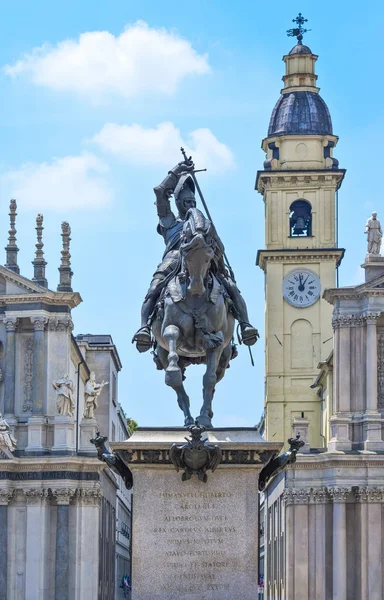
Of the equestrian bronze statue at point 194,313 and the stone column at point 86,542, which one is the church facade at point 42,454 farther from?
the equestrian bronze statue at point 194,313

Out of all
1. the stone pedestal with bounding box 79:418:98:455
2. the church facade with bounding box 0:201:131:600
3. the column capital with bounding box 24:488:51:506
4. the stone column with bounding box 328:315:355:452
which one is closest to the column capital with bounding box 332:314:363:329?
the stone column with bounding box 328:315:355:452

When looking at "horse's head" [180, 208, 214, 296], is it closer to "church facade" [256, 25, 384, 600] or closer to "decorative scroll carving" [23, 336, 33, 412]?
"church facade" [256, 25, 384, 600]

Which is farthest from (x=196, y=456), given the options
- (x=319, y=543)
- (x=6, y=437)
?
(x=319, y=543)

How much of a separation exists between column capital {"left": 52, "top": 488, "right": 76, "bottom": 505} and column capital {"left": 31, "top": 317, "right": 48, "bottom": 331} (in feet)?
22.6

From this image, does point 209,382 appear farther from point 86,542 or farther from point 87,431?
point 87,431

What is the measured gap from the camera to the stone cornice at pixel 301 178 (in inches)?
3755

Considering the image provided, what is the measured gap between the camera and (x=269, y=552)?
3750 inches

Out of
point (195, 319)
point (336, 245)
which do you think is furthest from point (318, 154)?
point (195, 319)

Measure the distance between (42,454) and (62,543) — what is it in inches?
151

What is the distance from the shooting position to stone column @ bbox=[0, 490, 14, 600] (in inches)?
3017

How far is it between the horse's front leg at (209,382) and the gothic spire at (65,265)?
5230cm

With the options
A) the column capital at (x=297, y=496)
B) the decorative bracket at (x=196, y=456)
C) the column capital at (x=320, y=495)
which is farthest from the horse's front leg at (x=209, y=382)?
the column capital at (x=297, y=496)

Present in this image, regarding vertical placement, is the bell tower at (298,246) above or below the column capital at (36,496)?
above

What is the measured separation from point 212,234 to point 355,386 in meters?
53.1
